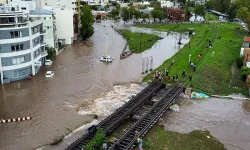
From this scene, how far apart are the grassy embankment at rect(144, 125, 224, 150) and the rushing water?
6.51 meters

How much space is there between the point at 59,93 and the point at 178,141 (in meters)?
15.5

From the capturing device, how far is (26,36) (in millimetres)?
34906

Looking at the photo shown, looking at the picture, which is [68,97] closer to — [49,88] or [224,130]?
[49,88]

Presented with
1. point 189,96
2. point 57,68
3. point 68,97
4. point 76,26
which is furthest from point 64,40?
point 189,96

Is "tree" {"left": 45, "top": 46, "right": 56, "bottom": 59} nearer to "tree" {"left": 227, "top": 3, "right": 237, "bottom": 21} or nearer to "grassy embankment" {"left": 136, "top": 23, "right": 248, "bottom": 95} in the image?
"grassy embankment" {"left": 136, "top": 23, "right": 248, "bottom": 95}

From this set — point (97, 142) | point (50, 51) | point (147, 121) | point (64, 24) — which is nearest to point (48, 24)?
point (50, 51)

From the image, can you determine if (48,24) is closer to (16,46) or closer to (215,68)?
(16,46)

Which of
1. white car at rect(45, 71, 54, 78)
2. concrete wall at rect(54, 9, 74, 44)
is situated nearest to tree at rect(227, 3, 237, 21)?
concrete wall at rect(54, 9, 74, 44)

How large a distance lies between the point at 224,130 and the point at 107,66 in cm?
2271

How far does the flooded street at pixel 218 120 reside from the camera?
22.6 metres

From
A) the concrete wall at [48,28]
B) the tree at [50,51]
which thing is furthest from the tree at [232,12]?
the tree at [50,51]

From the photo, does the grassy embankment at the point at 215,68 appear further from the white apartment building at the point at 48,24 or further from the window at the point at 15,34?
the white apartment building at the point at 48,24

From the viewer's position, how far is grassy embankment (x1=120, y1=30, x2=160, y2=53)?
55.9 m

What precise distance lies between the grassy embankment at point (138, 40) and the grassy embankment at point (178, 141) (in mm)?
31769
